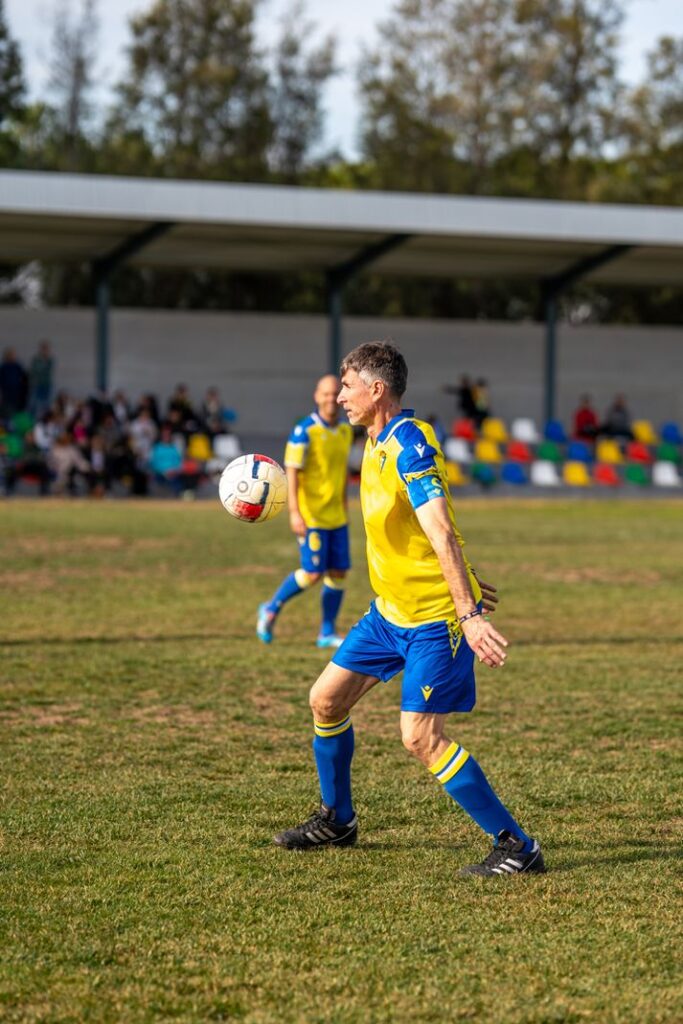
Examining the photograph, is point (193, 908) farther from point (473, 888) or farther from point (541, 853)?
point (541, 853)

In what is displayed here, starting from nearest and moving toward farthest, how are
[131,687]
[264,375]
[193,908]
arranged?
[193,908], [131,687], [264,375]

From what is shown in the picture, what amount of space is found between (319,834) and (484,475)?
76.2 feet

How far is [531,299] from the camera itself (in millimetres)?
43188

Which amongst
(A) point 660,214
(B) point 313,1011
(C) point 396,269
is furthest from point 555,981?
(C) point 396,269

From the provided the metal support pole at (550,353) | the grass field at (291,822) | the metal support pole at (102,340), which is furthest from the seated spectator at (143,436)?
the grass field at (291,822)

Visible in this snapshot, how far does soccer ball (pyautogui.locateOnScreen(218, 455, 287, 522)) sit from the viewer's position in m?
5.78

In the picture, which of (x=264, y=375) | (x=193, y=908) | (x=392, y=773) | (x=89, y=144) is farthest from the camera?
(x=89, y=144)

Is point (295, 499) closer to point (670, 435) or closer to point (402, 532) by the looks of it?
point (402, 532)

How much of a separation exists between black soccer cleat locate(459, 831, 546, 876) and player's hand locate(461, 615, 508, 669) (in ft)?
2.61

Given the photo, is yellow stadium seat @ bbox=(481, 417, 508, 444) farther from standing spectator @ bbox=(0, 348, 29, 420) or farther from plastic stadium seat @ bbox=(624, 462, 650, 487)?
standing spectator @ bbox=(0, 348, 29, 420)

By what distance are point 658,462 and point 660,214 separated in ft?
18.8

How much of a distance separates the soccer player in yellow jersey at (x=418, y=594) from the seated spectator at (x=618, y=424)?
92.0 feet

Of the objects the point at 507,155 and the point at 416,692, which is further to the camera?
the point at 507,155

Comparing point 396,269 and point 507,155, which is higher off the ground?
point 507,155
